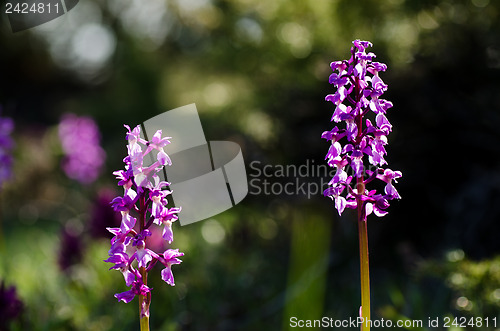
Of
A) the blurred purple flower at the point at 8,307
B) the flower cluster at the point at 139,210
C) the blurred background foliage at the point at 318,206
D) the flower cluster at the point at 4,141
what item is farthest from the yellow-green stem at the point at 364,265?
the flower cluster at the point at 4,141

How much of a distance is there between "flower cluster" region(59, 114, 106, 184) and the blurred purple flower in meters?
2.92

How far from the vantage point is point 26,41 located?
1566 cm

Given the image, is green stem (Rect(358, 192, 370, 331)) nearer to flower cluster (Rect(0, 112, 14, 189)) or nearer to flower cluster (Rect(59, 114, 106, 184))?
flower cluster (Rect(0, 112, 14, 189))

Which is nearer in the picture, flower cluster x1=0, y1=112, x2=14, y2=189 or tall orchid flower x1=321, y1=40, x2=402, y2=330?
tall orchid flower x1=321, y1=40, x2=402, y2=330

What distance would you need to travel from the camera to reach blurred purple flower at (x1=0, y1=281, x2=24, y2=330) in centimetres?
238

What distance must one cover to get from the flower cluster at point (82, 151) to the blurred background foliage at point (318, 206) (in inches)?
17.6

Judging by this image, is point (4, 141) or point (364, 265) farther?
point (4, 141)

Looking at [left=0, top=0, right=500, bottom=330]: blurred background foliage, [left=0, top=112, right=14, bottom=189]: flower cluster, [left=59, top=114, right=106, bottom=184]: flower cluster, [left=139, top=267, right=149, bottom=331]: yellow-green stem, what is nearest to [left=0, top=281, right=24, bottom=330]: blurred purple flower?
[left=0, top=0, right=500, bottom=330]: blurred background foliage

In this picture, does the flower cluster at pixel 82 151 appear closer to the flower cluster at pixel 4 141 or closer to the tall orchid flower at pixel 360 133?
the flower cluster at pixel 4 141

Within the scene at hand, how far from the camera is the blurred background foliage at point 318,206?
2820 mm

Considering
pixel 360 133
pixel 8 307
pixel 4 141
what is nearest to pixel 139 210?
pixel 360 133

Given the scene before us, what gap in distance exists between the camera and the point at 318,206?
11.6 feet

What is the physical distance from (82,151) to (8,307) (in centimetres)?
308

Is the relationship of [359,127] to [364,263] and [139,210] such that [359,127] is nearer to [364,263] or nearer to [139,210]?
[364,263]
